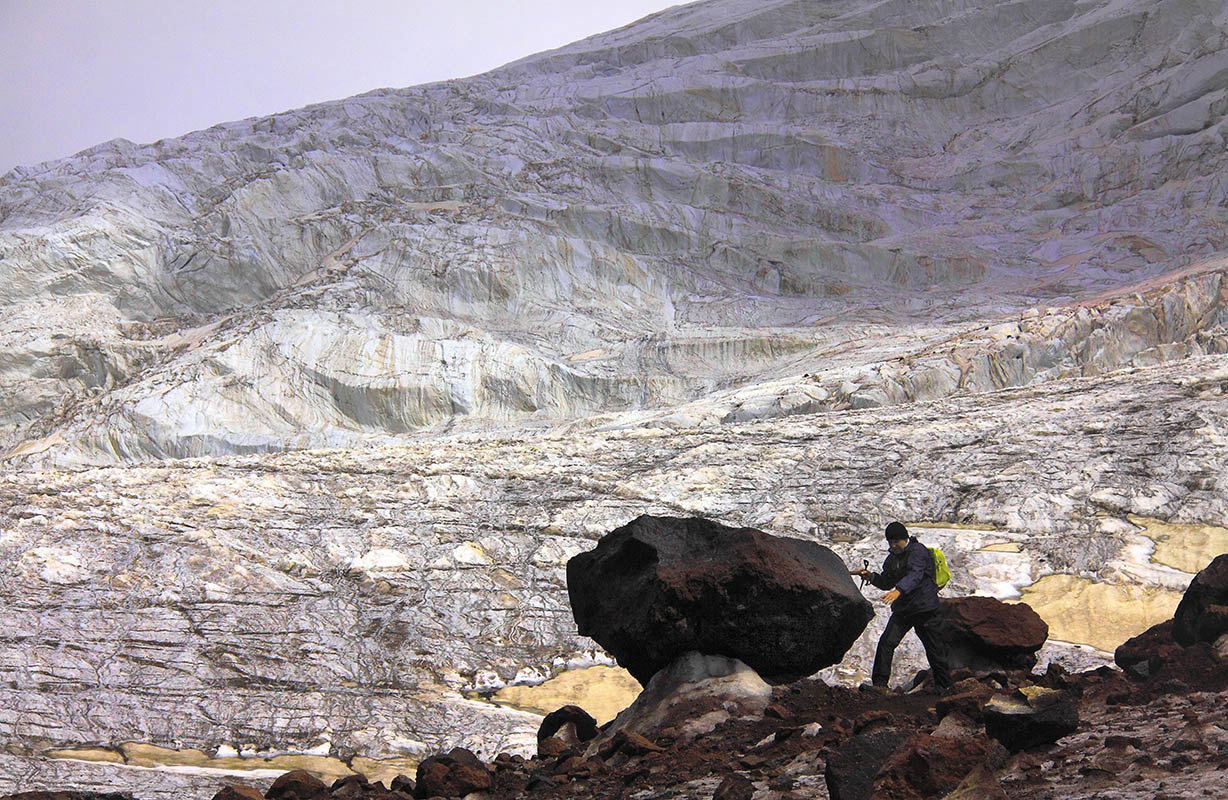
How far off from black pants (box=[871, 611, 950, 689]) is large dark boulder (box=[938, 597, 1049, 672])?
0.11 meters

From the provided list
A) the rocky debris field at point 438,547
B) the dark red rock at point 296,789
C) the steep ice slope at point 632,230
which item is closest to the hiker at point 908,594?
the rocky debris field at point 438,547

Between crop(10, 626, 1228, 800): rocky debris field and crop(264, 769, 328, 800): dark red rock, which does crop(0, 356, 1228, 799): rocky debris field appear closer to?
crop(264, 769, 328, 800): dark red rock

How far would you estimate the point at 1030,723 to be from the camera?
490 centimetres

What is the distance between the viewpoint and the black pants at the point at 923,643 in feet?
23.6

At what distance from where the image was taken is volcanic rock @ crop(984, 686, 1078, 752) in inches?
191

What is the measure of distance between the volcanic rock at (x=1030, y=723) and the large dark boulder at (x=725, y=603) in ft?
7.18

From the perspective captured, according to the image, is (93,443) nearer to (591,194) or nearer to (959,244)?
(591,194)

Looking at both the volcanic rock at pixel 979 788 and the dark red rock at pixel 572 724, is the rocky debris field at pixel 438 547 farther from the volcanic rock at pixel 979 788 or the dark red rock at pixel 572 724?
the volcanic rock at pixel 979 788

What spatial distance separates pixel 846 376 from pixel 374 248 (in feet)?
54.5

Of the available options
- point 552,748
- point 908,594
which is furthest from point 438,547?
point 908,594

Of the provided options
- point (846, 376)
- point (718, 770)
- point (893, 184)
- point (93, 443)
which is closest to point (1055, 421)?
point (846, 376)

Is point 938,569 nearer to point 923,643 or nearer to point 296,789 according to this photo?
point 923,643

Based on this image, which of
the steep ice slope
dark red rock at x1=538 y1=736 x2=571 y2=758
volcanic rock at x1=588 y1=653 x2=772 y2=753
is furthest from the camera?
the steep ice slope

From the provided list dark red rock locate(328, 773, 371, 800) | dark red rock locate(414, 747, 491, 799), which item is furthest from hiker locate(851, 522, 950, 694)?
dark red rock locate(328, 773, 371, 800)
